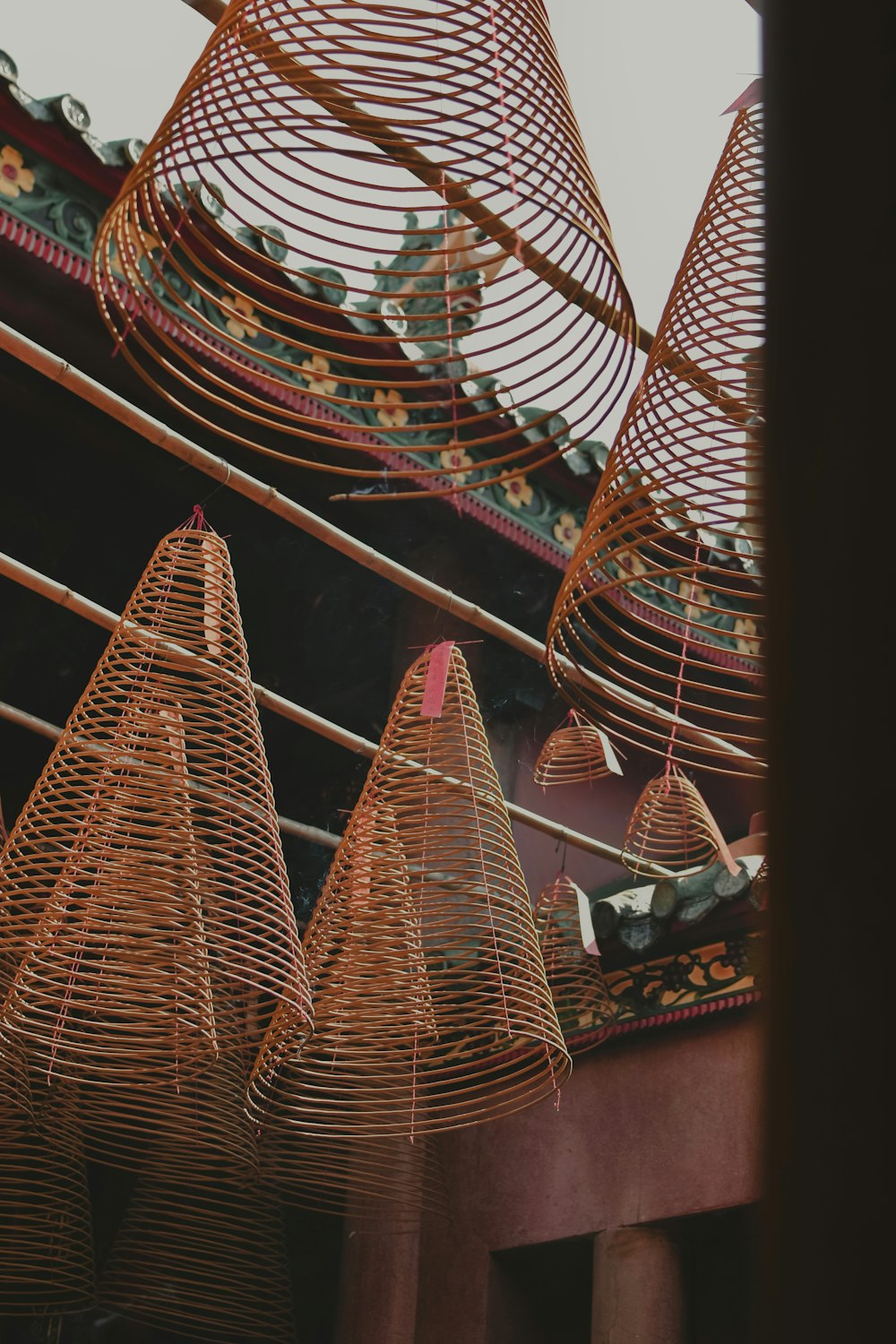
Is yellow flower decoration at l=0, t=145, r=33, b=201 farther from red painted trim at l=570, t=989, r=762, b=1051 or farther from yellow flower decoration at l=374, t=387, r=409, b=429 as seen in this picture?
red painted trim at l=570, t=989, r=762, b=1051

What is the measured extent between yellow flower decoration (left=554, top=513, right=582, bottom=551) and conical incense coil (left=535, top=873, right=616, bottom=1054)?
3.20ft

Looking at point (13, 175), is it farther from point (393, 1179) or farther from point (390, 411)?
point (393, 1179)

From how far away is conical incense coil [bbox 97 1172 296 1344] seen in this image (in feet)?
12.6

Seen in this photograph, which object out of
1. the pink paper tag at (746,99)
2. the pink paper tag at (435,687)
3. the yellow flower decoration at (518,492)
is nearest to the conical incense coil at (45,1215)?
the pink paper tag at (435,687)

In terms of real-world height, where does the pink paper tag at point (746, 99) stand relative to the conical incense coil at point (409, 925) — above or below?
above

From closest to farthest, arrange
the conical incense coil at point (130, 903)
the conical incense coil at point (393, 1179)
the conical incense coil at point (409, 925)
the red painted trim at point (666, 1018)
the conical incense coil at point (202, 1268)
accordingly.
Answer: the conical incense coil at point (130, 903), the conical incense coil at point (409, 925), the red painted trim at point (666, 1018), the conical incense coil at point (202, 1268), the conical incense coil at point (393, 1179)

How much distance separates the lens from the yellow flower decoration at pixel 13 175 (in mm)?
3559

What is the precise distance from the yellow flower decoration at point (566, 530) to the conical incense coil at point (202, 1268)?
74.4 inches

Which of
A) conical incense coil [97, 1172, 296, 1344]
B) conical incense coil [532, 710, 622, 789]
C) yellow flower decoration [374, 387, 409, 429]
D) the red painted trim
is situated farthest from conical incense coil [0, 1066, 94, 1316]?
yellow flower decoration [374, 387, 409, 429]

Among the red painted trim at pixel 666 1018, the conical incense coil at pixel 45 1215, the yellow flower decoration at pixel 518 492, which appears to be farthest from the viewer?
the yellow flower decoration at pixel 518 492

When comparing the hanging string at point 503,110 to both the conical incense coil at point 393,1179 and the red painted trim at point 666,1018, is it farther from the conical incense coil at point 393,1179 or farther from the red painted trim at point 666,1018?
the conical incense coil at point 393,1179

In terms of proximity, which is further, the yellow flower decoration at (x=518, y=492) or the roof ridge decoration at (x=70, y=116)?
the yellow flower decoration at (x=518, y=492)

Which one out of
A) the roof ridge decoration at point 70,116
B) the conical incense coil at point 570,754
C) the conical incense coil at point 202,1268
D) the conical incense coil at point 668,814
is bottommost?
the conical incense coil at point 202,1268

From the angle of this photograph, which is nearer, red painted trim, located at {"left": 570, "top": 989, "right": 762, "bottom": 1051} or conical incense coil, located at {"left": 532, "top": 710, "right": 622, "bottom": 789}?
red painted trim, located at {"left": 570, "top": 989, "right": 762, "bottom": 1051}
